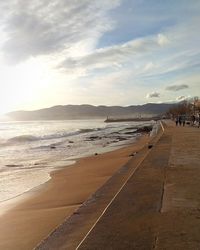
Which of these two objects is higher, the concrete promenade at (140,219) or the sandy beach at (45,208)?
the concrete promenade at (140,219)

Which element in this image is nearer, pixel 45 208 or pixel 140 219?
pixel 140 219

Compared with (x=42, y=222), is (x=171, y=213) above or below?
above

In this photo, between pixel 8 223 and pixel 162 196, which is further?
pixel 8 223

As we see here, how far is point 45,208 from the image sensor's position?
8.66m

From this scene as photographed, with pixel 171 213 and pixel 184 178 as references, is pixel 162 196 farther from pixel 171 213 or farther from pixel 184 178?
pixel 184 178

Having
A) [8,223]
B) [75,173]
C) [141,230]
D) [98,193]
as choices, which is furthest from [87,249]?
[75,173]

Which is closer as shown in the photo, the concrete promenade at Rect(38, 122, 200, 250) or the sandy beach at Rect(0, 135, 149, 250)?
the concrete promenade at Rect(38, 122, 200, 250)

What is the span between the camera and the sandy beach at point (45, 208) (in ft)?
20.6

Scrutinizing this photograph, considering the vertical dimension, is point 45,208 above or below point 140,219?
below

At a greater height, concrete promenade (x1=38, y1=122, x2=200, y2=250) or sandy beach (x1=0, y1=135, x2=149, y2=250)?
concrete promenade (x1=38, y1=122, x2=200, y2=250)

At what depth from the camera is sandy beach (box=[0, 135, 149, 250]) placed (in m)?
6.27

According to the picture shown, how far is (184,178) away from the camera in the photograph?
7602mm

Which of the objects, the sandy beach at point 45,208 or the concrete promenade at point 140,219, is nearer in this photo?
the concrete promenade at point 140,219

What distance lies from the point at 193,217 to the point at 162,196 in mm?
1214
